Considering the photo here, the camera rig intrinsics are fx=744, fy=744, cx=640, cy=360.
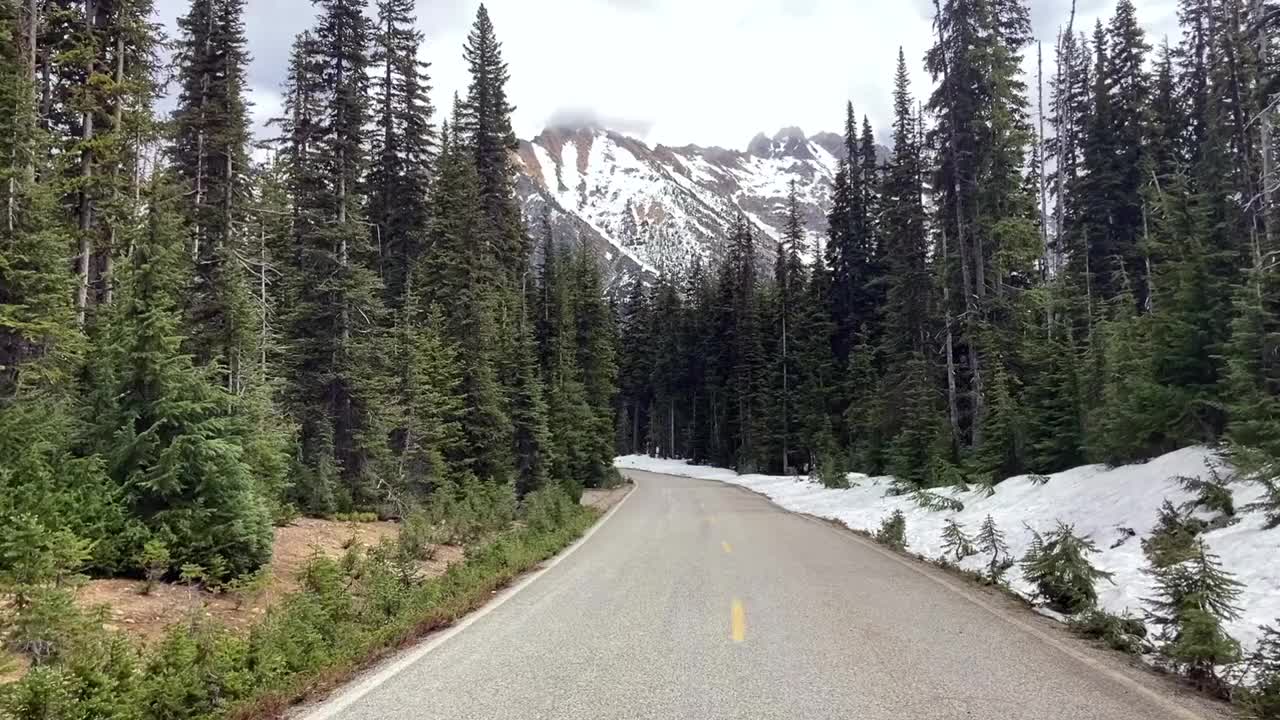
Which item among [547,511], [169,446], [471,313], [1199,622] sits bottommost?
[547,511]

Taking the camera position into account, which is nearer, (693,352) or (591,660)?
(591,660)

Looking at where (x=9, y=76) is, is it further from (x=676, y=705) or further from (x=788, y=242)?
(x=788, y=242)

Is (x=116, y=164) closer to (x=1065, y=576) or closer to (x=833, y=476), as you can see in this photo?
(x=1065, y=576)

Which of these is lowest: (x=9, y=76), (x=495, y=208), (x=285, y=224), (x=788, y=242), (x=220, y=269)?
(x=220, y=269)

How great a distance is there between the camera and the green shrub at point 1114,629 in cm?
722

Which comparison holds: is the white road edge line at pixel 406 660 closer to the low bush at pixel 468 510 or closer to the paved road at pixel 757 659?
the paved road at pixel 757 659

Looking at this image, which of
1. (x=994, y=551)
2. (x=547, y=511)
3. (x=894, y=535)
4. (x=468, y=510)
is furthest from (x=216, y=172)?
(x=994, y=551)

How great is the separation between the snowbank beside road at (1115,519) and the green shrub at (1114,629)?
1.03 feet

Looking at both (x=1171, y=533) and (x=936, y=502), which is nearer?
(x=1171, y=533)

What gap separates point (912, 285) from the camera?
34.0 meters

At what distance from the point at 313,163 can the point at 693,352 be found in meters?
55.9

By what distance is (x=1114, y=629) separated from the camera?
24.4 feet

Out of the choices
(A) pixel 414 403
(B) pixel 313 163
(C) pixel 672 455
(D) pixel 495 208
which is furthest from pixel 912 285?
(C) pixel 672 455

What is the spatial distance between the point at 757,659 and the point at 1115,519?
1001 centimetres
